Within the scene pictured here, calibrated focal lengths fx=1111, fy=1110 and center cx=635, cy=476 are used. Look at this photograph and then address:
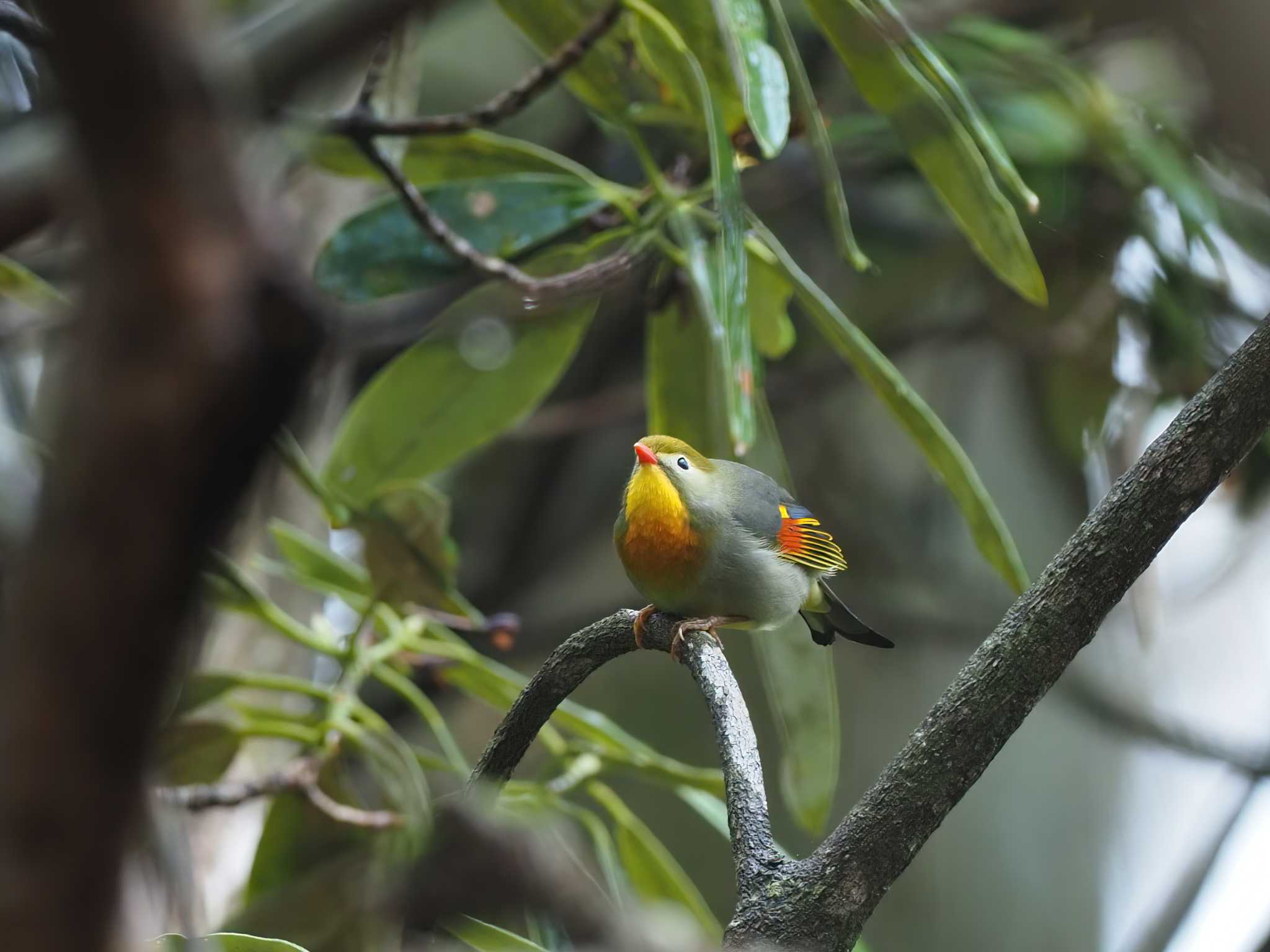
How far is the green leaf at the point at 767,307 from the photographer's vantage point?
3.54 ft

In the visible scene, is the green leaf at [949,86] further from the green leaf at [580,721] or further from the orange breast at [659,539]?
the green leaf at [580,721]

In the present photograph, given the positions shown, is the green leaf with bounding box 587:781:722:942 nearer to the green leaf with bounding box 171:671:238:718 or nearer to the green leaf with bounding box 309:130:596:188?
the green leaf with bounding box 171:671:238:718

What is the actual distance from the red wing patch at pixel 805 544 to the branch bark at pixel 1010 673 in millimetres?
288

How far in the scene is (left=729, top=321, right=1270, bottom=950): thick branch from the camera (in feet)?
1.93

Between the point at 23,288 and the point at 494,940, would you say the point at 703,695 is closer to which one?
the point at 494,940

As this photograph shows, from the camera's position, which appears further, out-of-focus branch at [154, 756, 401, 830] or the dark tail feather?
out-of-focus branch at [154, 756, 401, 830]

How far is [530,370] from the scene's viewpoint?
3.74ft

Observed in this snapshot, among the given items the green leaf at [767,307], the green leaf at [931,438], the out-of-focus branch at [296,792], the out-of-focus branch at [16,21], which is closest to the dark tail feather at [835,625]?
the green leaf at [931,438]

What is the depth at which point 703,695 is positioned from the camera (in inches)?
29.7

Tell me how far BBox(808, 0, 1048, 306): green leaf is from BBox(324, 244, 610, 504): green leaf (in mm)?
330

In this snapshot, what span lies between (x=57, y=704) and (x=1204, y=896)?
4.80 ft

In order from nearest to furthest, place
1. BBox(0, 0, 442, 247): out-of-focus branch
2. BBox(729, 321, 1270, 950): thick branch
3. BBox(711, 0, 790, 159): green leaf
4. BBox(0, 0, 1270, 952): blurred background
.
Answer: BBox(0, 0, 442, 247): out-of-focus branch < BBox(729, 321, 1270, 950): thick branch < BBox(711, 0, 790, 159): green leaf < BBox(0, 0, 1270, 952): blurred background

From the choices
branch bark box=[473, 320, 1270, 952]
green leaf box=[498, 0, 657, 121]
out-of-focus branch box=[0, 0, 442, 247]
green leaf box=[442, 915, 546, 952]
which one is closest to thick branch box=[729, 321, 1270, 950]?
branch bark box=[473, 320, 1270, 952]

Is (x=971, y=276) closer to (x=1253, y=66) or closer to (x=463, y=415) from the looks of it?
(x=463, y=415)
